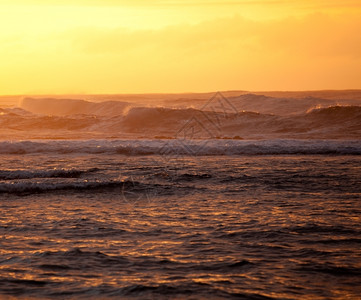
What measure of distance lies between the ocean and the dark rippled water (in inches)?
0.8

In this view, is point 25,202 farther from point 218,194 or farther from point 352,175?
point 352,175

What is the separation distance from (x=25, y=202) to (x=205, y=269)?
5.22 meters

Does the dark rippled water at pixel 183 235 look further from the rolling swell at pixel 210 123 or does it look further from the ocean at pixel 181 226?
the rolling swell at pixel 210 123

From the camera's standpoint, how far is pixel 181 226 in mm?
8016

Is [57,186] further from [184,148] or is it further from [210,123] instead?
[210,123]

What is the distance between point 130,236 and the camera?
7.47 m

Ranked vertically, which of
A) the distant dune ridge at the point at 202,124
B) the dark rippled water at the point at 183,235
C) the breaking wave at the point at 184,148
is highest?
the distant dune ridge at the point at 202,124

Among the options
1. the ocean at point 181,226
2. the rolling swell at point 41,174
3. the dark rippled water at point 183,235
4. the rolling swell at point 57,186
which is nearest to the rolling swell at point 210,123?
the ocean at point 181,226

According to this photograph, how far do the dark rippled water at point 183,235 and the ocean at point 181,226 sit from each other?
0.02 metres

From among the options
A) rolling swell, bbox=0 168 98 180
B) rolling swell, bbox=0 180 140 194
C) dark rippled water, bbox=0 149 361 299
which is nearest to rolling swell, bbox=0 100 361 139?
rolling swell, bbox=0 168 98 180

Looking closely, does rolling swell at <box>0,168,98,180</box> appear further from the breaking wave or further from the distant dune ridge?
the distant dune ridge

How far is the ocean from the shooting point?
5.62 meters

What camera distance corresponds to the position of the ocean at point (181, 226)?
5625mm

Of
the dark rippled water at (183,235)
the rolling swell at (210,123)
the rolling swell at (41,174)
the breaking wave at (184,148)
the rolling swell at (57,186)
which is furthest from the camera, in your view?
the rolling swell at (210,123)
